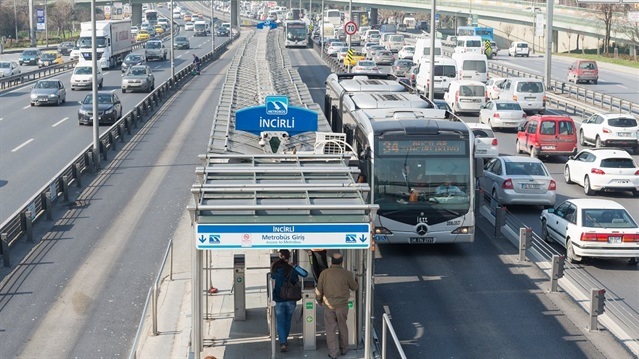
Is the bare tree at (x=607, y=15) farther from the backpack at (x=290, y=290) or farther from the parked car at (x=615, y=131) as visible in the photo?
the backpack at (x=290, y=290)

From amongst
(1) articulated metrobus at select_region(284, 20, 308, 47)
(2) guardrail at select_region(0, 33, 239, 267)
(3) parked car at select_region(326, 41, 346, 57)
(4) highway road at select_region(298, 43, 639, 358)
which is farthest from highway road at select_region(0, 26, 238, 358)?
(1) articulated metrobus at select_region(284, 20, 308, 47)

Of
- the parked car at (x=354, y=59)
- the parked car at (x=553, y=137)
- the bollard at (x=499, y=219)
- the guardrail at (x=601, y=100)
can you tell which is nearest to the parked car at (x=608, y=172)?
the parked car at (x=553, y=137)

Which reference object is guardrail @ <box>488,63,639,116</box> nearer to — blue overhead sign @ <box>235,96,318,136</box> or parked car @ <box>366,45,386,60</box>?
parked car @ <box>366,45,386,60</box>

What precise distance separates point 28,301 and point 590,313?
1048 centimetres

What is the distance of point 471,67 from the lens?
6084 cm

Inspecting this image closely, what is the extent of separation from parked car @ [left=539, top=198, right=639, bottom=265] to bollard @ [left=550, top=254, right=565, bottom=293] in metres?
2.25

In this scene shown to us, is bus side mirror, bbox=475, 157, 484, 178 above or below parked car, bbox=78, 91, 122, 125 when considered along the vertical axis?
above

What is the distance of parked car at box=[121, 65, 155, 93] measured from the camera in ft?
217

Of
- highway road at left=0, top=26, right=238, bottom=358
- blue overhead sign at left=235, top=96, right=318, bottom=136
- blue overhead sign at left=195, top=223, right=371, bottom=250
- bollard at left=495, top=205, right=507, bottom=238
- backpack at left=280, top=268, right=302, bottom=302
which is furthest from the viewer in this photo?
bollard at left=495, top=205, right=507, bottom=238

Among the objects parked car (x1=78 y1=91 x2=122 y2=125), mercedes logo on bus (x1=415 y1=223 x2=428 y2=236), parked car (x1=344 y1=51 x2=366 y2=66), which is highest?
parked car (x1=344 y1=51 x2=366 y2=66)

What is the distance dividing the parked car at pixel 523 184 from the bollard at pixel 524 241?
18.5 ft

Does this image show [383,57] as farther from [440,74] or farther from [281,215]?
[281,215]

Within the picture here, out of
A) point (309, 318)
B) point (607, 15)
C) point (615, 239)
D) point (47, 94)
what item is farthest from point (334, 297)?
point (607, 15)

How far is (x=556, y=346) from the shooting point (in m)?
16.9
